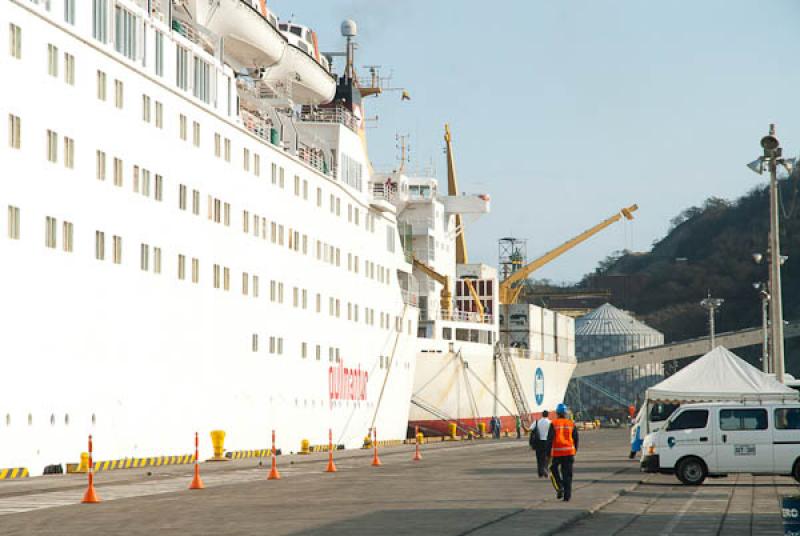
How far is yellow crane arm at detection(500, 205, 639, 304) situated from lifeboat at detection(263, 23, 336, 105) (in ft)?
157

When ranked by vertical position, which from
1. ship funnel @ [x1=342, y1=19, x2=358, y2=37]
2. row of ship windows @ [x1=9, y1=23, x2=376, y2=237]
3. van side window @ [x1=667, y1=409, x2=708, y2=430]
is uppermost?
ship funnel @ [x1=342, y1=19, x2=358, y2=37]

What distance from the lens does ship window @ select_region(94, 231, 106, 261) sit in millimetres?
31469

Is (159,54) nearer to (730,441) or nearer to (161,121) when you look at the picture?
(161,121)

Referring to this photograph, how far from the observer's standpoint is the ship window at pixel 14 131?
28.1 metres

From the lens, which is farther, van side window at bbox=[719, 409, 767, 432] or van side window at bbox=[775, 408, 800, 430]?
van side window at bbox=[719, 409, 767, 432]

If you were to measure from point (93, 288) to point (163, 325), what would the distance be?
14.7 feet

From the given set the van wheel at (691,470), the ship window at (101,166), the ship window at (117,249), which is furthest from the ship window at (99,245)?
the van wheel at (691,470)

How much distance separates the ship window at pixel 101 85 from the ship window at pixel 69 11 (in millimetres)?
1785

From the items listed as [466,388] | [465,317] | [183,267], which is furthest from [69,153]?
[465,317]

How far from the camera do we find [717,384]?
33.5m

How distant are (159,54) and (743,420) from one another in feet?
64.6

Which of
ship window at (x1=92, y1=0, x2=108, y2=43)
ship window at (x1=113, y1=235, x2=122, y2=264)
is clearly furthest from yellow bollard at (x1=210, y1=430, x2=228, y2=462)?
ship window at (x1=92, y1=0, x2=108, y2=43)

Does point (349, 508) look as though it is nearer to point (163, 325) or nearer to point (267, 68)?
point (163, 325)

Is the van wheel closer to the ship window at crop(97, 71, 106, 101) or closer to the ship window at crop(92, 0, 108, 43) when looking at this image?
the ship window at crop(97, 71, 106, 101)
